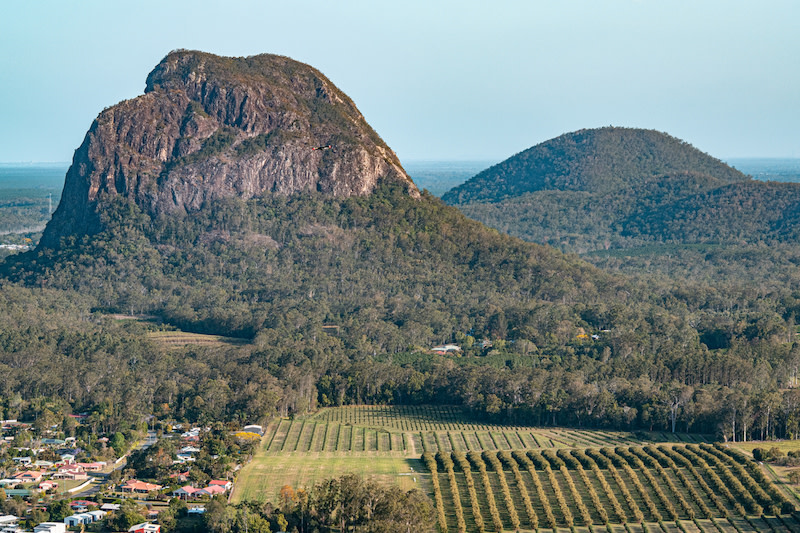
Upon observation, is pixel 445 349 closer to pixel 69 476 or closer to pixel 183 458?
pixel 183 458

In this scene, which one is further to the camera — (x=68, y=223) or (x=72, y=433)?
(x=68, y=223)

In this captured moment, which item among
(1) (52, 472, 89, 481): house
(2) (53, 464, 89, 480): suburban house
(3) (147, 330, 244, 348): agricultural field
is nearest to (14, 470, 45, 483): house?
(1) (52, 472, 89, 481): house

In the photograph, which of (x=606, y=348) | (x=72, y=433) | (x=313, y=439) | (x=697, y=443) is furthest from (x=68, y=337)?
(x=697, y=443)

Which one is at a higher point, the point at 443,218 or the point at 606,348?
the point at 443,218

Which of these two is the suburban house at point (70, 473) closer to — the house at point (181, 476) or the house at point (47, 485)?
the house at point (47, 485)

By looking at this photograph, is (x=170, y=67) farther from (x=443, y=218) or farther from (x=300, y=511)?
(x=300, y=511)

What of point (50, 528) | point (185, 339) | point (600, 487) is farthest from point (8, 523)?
point (185, 339)
